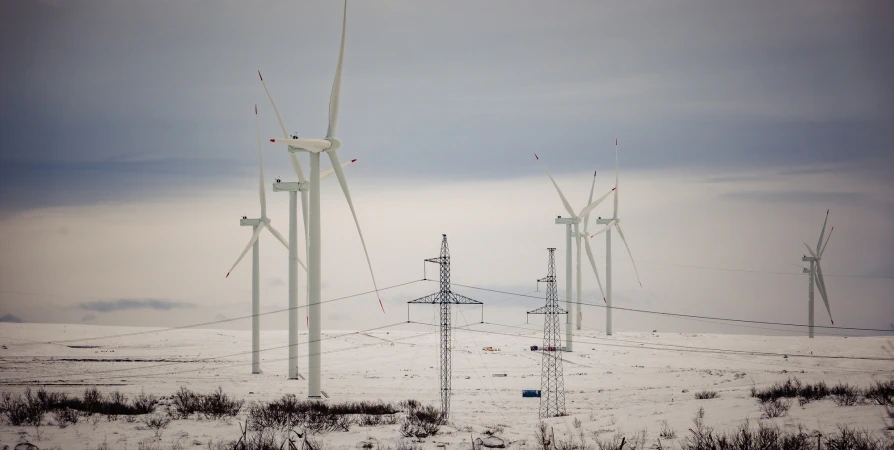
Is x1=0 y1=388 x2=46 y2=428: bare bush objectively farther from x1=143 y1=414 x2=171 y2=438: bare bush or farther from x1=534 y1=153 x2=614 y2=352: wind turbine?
x1=534 y1=153 x2=614 y2=352: wind turbine

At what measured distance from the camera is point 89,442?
2895 cm

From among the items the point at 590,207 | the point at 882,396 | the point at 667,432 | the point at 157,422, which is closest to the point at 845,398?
the point at 882,396

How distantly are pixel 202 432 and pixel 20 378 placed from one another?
113 feet

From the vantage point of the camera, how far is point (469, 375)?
211ft

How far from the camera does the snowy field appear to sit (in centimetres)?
3228

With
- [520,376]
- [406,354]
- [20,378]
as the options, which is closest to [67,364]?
[20,378]

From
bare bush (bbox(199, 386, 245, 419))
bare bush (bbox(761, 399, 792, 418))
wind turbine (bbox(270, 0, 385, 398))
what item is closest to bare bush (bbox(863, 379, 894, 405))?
bare bush (bbox(761, 399, 792, 418))

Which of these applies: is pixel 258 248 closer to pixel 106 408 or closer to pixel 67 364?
pixel 67 364

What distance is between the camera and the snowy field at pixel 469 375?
1271 inches

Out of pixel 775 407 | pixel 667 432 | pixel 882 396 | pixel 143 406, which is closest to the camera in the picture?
pixel 667 432

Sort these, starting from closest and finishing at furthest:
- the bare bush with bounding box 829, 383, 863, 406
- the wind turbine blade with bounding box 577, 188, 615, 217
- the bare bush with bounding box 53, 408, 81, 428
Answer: the bare bush with bounding box 53, 408, 81, 428 → the bare bush with bounding box 829, 383, 863, 406 → the wind turbine blade with bounding box 577, 188, 615, 217

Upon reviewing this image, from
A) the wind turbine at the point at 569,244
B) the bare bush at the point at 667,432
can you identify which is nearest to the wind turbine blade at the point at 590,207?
the wind turbine at the point at 569,244

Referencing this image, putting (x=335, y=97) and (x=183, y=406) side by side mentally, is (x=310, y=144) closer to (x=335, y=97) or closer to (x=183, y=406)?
(x=335, y=97)

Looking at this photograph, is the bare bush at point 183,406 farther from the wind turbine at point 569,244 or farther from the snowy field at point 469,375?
the wind turbine at point 569,244
